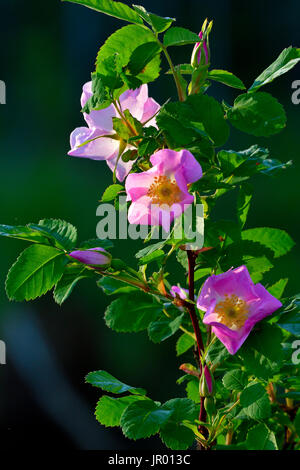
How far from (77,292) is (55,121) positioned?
0.46 meters

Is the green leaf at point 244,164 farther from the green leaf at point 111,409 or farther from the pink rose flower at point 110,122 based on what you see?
the green leaf at point 111,409

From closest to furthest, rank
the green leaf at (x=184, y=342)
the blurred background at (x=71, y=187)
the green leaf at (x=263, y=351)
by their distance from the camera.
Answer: the green leaf at (x=263, y=351) < the green leaf at (x=184, y=342) < the blurred background at (x=71, y=187)

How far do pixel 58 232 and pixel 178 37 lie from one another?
0.57 feet

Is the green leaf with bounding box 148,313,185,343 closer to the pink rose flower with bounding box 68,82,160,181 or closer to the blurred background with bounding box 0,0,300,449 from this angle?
the pink rose flower with bounding box 68,82,160,181

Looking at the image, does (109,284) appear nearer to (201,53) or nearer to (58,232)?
(58,232)

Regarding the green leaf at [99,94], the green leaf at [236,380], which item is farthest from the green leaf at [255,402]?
the green leaf at [99,94]

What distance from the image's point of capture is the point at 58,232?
47 centimetres

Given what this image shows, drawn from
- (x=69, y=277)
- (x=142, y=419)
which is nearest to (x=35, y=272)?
(x=69, y=277)

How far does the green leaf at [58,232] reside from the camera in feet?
1.49

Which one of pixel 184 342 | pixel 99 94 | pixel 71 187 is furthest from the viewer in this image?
pixel 71 187

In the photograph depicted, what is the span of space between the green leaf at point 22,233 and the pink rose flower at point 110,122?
0.07 metres

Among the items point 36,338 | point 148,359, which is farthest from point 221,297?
point 36,338

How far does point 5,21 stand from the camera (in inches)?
65.2

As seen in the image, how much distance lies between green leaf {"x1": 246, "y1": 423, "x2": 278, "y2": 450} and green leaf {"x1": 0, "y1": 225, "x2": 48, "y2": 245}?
0.71 ft
